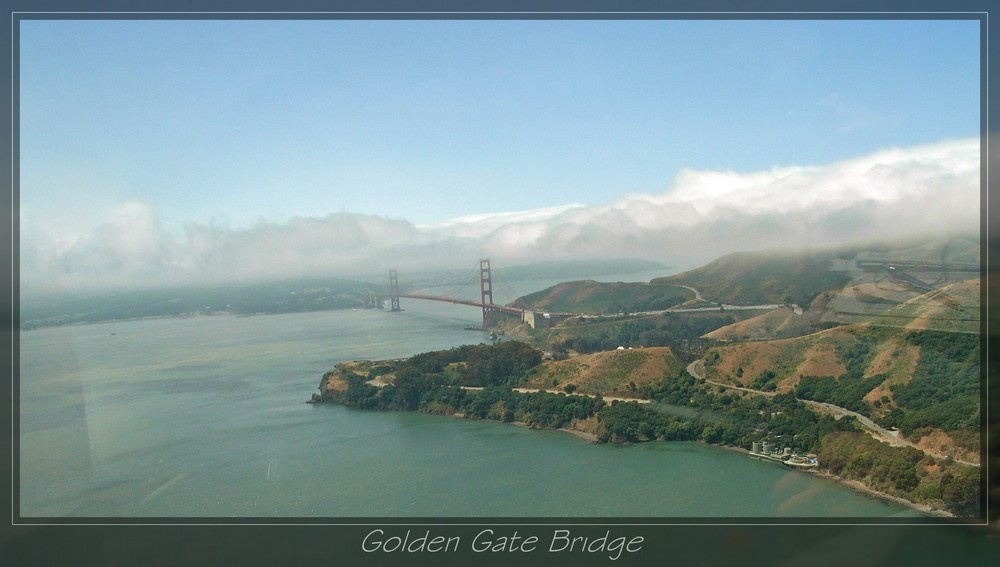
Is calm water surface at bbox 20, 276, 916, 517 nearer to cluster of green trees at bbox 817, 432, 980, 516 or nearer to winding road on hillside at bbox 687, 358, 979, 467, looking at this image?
cluster of green trees at bbox 817, 432, 980, 516

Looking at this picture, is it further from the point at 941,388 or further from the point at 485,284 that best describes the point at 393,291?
the point at 941,388

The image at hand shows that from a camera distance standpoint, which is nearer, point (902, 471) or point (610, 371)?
point (902, 471)

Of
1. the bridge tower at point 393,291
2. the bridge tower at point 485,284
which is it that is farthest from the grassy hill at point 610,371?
the bridge tower at point 393,291

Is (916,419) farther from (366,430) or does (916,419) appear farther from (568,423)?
(366,430)

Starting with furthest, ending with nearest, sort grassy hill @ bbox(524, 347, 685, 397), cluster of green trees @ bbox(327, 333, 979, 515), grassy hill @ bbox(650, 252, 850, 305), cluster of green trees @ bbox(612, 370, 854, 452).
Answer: grassy hill @ bbox(524, 347, 685, 397)
grassy hill @ bbox(650, 252, 850, 305)
cluster of green trees @ bbox(612, 370, 854, 452)
cluster of green trees @ bbox(327, 333, 979, 515)

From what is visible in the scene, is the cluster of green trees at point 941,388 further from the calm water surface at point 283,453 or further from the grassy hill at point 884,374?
the calm water surface at point 283,453

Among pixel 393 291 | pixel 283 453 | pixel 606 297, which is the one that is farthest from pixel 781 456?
pixel 283 453

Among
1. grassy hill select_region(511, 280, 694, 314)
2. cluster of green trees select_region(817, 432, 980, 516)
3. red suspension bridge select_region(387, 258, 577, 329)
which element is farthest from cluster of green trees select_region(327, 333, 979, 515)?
grassy hill select_region(511, 280, 694, 314)
